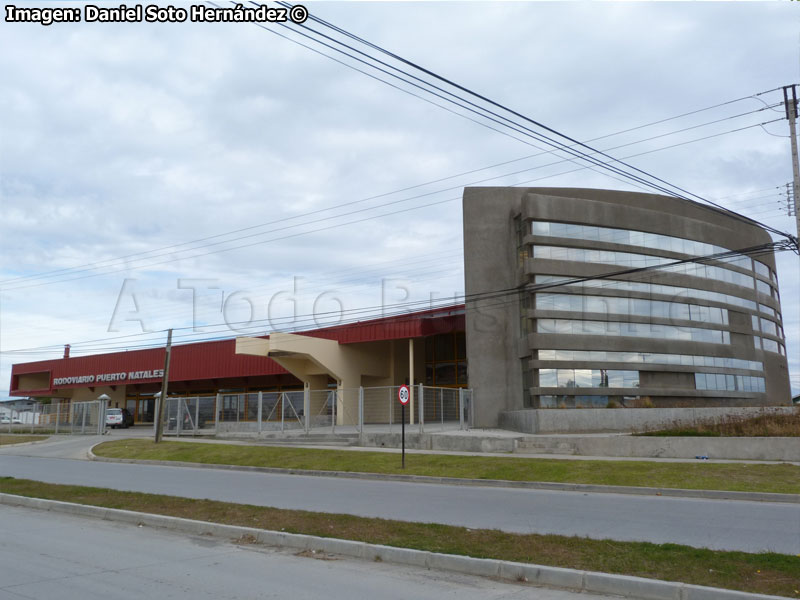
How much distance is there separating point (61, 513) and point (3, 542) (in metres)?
3.35

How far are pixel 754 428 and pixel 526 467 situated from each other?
28.5 ft

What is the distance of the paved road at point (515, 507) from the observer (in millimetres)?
9977

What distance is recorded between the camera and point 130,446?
2998 cm

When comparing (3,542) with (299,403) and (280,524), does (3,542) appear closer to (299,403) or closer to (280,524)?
(280,524)

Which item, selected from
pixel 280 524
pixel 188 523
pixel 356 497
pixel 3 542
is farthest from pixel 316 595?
pixel 356 497

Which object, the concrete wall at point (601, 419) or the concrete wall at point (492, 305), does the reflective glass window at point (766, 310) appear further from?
the concrete wall at point (492, 305)

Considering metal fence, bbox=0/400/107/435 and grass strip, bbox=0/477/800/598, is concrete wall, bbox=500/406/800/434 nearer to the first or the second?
grass strip, bbox=0/477/800/598

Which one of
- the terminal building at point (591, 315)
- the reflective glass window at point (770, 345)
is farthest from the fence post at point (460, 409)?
the reflective glass window at point (770, 345)

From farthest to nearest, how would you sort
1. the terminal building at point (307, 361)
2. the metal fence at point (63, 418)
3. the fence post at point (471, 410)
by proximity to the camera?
the metal fence at point (63, 418) → the terminal building at point (307, 361) → the fence post at point (471, 410)

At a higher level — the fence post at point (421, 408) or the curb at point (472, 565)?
the fence post at point (421, 408)

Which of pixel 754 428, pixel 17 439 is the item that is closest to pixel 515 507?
pixel 754 428

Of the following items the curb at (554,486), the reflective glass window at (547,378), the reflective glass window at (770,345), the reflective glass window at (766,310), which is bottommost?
the curb at (554,486)

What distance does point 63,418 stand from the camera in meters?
45.3

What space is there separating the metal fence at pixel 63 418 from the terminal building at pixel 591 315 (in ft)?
45.6
